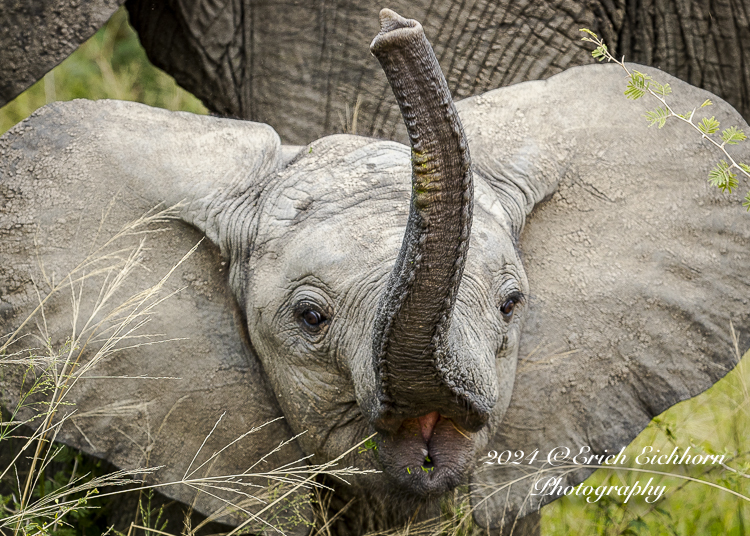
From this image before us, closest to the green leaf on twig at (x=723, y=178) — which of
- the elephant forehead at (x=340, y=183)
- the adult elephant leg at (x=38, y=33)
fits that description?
the elephant forehead at (x=340, y=183)

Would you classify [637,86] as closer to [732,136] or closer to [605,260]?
[732,136]

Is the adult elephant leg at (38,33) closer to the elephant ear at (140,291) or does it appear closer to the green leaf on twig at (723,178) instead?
the elephant ear at (140,291)

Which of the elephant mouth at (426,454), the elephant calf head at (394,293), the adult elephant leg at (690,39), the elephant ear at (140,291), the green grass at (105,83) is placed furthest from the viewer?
the green grass at (105,83)

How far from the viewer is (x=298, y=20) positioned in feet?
13.1

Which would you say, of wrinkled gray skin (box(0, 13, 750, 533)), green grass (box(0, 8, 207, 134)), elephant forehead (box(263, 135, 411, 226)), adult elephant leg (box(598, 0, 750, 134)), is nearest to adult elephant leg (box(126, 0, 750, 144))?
adult elephant leg (box(598, 0, 750, 134))

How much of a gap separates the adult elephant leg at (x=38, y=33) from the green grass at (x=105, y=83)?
2926mm

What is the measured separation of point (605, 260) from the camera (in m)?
3.01

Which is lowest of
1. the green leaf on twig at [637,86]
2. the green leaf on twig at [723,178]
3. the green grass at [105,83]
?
the green grass at [105,83]

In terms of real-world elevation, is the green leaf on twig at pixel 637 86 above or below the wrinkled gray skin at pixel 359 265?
above

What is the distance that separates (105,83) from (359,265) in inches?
182

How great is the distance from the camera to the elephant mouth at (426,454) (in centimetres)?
242

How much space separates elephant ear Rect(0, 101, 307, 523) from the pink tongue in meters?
0.58

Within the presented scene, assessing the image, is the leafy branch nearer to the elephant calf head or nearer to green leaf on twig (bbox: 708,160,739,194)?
green leaf on twig (bbox: 708,160,739,194)

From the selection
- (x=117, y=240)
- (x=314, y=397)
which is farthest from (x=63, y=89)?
(x=314, y=397)
